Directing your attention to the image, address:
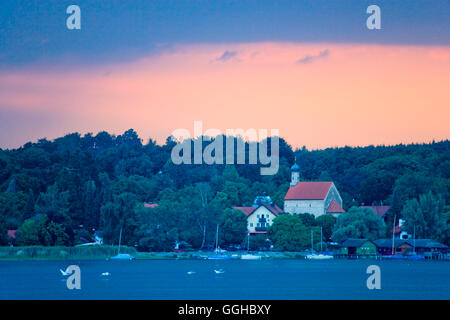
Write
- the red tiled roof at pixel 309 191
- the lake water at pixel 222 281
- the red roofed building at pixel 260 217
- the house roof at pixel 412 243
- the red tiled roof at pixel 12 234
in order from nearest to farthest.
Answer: the lake water at pixel 222 281, the red tiled roof at pixel 12 234, the house roof at pixel 412 243, the red roofed building at pixel 260 217, the red tiled roof at pixel 309 191

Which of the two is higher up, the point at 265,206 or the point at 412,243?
the point at 265,206

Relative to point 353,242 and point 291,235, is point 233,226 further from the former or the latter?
point 353,242

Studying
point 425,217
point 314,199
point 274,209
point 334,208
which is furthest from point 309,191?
point 425,217

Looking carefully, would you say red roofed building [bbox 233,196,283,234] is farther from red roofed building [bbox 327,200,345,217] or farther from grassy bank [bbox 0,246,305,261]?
grassy bank [bbox 0,246,305,261]

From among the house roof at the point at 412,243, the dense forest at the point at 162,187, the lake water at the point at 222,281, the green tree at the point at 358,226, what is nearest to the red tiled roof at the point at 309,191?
the dense forest at the point at 162,187

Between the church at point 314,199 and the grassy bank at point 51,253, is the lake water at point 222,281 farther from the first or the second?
the church at point 314,199
